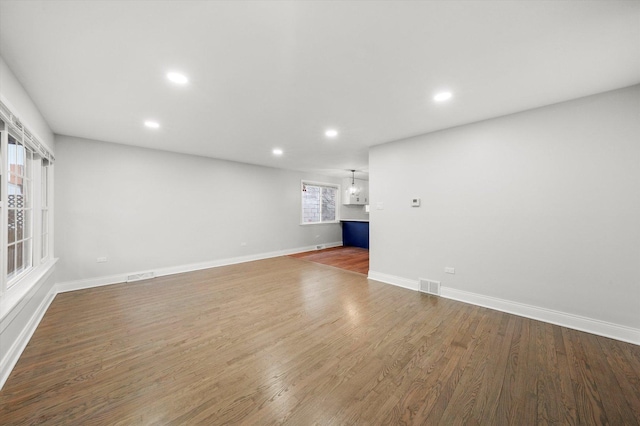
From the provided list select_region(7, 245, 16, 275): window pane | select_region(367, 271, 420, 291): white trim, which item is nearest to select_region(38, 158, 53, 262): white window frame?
select_region(7, 245, 16, 275): window pane

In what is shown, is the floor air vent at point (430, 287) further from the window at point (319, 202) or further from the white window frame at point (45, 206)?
the white window frame at point (45, 206)

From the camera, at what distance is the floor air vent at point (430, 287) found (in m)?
3.56

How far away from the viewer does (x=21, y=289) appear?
2.29 m

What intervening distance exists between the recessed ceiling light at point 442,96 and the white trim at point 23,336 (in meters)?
4.23

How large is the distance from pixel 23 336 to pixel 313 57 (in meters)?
3.66

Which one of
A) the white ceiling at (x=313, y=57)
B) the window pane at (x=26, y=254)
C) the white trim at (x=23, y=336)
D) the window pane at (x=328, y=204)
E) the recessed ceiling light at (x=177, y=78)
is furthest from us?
the window pane at (x=328, y=204)

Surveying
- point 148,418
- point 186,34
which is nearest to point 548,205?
point 186,34

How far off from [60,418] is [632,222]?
16.1ft

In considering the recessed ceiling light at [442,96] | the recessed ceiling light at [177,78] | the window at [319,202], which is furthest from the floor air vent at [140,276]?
the recessed ceiling light at [442,96]

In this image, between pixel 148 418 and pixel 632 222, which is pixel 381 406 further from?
pixel 632 222

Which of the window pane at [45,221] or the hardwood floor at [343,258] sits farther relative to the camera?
the hardwood floor at [343,258]

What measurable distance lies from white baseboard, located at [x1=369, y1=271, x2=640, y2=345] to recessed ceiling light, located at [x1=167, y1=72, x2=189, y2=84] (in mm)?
3984

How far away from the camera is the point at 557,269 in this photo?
267 cm

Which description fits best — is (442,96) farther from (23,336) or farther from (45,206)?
(45,206)
